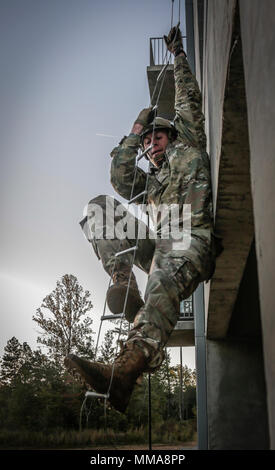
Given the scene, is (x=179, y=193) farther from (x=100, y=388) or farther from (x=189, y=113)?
(x=100, y=388)

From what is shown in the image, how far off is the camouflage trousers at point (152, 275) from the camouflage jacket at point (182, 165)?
36 cm

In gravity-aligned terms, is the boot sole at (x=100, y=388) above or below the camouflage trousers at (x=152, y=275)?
below

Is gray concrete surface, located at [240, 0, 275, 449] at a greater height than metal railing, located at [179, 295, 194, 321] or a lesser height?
lesser

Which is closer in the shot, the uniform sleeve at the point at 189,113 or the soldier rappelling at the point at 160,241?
the soldier rappelling at the point at 160,241

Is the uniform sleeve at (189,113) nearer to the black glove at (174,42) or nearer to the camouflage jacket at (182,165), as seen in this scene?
the camouflage jacket at (182,165)

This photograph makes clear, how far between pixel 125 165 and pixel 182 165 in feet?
1.61

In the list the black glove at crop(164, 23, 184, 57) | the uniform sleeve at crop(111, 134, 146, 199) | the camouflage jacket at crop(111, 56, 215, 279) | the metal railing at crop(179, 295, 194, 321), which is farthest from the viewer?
the metal railing at crop(179, 295, 194, 321)

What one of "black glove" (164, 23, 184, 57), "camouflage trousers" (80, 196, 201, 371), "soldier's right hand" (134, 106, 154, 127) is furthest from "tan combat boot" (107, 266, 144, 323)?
"black glove" (164, 23, 184, 57)

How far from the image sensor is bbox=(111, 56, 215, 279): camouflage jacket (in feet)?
13.2

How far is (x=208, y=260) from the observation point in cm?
364

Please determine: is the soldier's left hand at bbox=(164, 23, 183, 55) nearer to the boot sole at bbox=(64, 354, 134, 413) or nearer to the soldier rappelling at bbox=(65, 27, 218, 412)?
the soldier rappelling at bbox=(65, 27, 218, 412)

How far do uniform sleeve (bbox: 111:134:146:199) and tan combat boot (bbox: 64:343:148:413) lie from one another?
1812 millimetres

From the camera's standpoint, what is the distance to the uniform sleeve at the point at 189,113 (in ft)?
13.8

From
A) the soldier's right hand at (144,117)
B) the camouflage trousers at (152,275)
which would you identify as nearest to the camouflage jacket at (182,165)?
the soldier's right hand at (144,117)
